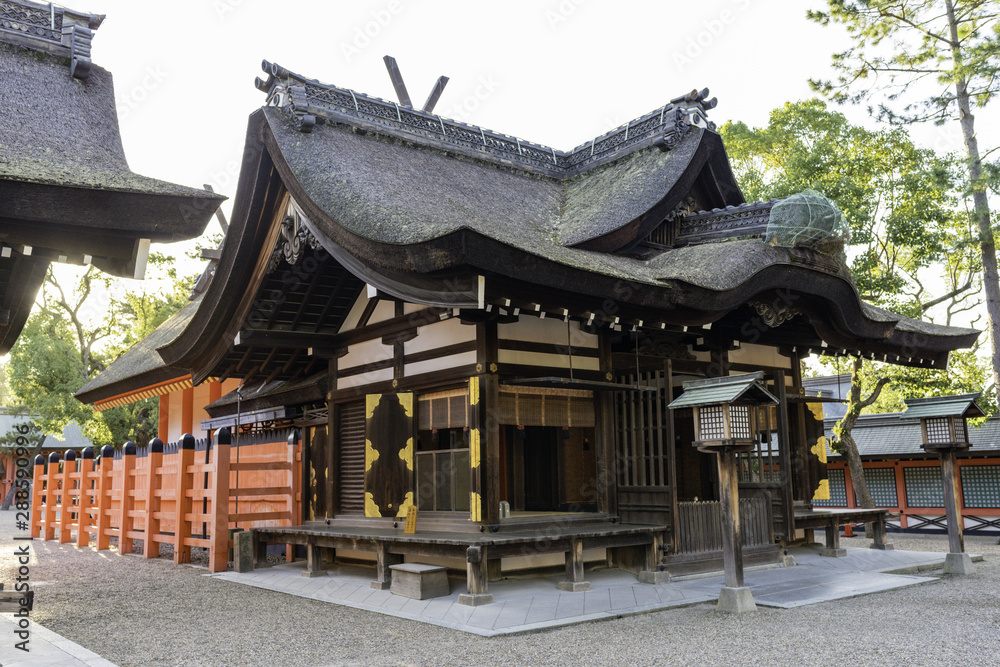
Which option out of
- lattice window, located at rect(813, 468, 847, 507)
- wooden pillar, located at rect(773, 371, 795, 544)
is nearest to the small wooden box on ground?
wooden pillar, located at rect(773, 371, 795, 544)

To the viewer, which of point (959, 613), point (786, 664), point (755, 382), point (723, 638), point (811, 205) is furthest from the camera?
point (811, 205)

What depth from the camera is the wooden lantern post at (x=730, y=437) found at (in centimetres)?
713

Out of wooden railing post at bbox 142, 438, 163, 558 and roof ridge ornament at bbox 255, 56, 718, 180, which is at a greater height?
roof ridge ornament at bbox 255, 56, 718, 180

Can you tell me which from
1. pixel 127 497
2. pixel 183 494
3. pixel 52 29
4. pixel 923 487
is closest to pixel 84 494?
pixel 127 497

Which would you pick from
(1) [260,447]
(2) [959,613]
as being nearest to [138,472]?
(1) [260,447]

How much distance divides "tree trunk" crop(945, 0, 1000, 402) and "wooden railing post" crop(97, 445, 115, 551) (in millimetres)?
14588

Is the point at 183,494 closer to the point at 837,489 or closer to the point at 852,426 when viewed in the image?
the point at 852,426

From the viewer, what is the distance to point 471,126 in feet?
39.4

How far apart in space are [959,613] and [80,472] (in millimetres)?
13567

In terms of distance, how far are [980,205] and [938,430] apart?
471 cm

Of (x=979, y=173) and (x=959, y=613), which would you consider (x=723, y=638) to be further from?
(x=979, y=173)

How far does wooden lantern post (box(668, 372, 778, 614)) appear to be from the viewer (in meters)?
7.13

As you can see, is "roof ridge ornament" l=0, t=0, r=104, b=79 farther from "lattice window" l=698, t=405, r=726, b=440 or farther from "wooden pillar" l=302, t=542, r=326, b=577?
"lattice window" l=698, t=405, r=726, b=440

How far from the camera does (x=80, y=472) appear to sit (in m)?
13.9
